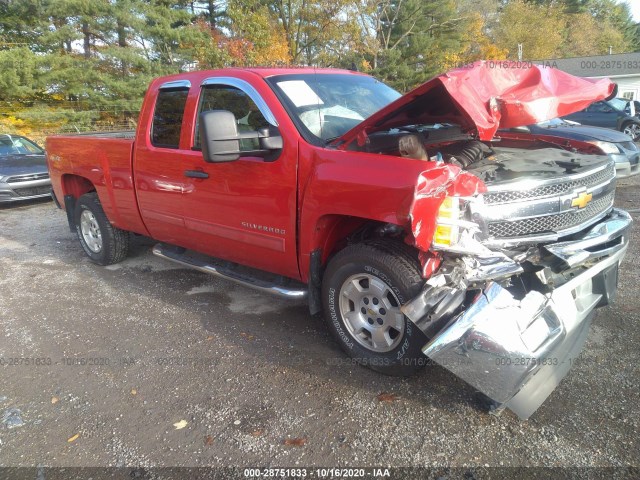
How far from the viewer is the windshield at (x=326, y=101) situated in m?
3.29

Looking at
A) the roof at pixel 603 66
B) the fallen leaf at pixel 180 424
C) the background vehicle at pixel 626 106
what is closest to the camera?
the fallen leaf at pixel 180 424

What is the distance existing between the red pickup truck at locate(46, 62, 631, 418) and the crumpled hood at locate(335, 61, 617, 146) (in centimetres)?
1

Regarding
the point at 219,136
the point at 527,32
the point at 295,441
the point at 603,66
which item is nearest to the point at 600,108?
the point at 603,66

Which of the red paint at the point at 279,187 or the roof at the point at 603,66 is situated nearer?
the red paint at the point at 279,187

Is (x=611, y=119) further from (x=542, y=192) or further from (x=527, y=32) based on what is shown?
(x=527, y=32)

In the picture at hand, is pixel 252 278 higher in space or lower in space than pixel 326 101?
lower

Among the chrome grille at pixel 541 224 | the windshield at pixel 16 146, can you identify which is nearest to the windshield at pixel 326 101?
the chrome grille at pixel 541 224

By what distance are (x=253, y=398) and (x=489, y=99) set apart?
7.49ft

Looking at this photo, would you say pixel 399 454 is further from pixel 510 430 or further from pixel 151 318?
pixel 151 318

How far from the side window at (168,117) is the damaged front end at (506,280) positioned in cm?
248

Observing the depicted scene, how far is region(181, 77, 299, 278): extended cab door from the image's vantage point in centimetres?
322

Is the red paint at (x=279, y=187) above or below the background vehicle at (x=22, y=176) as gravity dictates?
above

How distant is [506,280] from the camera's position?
2621 millimetres

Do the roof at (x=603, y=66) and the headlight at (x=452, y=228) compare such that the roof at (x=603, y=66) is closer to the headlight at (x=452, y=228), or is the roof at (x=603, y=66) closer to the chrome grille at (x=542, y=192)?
the chrome grille at (x=542, y=192)
